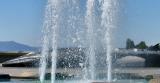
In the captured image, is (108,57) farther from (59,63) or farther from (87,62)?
(59,63)

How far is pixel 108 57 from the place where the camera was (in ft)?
82.2

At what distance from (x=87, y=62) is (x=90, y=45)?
0.83m

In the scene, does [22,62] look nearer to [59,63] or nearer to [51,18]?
[59,63]

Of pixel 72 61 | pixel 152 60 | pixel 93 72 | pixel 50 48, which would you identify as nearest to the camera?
pixel 93 72

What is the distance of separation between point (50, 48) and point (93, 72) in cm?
329

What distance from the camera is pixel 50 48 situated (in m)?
26.1

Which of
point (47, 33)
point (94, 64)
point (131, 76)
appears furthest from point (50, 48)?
point (131, 76)

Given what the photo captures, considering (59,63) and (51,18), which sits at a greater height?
(51,18)

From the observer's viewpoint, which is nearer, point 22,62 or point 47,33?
point 47,33

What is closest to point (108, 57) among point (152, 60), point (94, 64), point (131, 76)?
point (94, 64)

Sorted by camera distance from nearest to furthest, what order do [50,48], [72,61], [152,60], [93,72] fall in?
[93,72] < [50,48] < [72,61] < [152,60]

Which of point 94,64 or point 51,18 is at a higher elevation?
point 51,18

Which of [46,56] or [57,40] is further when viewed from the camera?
[46,56]

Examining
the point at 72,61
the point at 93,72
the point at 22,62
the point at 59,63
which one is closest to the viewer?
the point at 93,72
